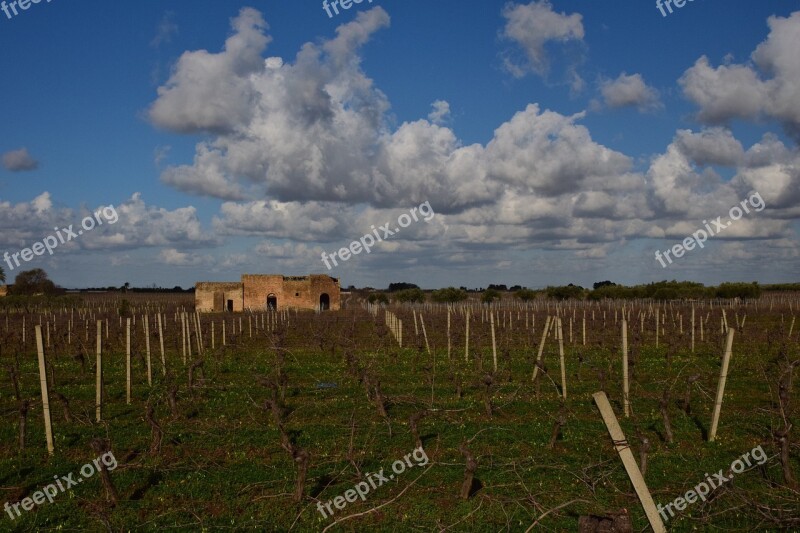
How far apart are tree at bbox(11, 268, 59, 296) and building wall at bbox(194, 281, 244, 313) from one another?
25.2m

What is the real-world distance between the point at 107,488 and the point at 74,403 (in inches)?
301

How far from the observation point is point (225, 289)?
63.9m

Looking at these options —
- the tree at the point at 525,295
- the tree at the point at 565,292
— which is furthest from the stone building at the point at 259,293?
the tree at the point at 565,292

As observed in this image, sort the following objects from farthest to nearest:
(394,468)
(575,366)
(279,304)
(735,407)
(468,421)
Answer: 1. (279,304)
2. (575,366)
3. (735,407)
4. (468,421)
5. (394,468)

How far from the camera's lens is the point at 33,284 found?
78000mm

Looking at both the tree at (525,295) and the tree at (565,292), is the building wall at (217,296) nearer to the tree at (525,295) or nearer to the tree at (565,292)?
the tree at (525,295)

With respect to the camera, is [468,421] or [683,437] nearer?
[683,437]

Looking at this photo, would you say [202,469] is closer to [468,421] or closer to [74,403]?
[468,421]

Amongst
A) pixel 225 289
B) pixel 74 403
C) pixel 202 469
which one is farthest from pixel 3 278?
pixel 202 469

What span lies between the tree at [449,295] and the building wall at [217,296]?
3274 cm

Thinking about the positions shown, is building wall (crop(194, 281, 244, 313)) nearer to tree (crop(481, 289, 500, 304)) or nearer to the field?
tree (crop(481, 289, 500, 304))

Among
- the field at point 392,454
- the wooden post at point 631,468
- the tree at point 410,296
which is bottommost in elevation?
the field at point 392,454

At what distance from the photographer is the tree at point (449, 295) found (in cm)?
8712

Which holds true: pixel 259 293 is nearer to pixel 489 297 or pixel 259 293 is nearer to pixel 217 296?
pixel 217 296
